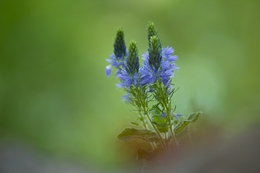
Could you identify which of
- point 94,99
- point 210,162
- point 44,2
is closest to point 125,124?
point 94,99

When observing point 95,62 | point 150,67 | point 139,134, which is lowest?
point 139,134

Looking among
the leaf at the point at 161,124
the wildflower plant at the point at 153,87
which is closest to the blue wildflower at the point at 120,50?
the wildflower plant at the point at 153,87

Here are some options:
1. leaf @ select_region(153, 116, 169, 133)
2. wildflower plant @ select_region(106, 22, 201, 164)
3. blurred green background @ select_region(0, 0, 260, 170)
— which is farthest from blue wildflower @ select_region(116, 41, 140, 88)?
blurred green background @ select_region(0, 0, 260, 170)

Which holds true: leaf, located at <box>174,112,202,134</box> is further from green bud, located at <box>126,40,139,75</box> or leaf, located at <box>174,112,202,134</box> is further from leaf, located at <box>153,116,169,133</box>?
green bud, located at <box>126,40,139,75</box>

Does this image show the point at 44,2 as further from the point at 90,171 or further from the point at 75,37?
the point at 90,171

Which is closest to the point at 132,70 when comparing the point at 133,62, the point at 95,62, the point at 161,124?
the point at 133,62

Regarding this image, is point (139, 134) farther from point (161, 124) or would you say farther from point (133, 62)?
point (133, 62)
